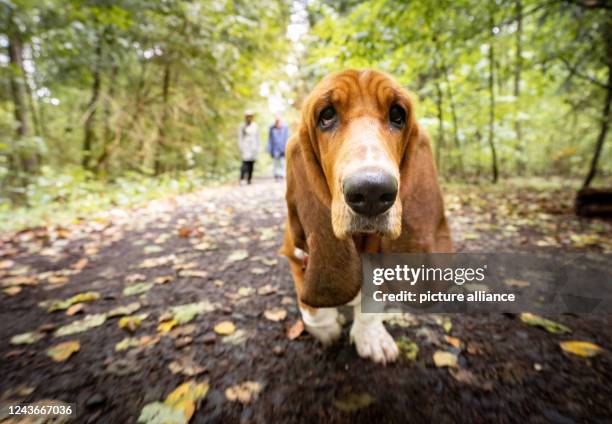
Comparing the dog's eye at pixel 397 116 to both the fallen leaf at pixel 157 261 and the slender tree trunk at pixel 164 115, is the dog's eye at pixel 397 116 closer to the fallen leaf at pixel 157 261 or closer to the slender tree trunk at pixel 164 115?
the fallen leaf at pixel 157 261

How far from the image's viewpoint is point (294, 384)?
4.82 ft

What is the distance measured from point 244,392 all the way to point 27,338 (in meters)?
1.49

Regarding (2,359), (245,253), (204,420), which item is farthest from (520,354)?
(2,359)

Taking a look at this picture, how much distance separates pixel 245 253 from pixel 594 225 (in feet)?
15.0

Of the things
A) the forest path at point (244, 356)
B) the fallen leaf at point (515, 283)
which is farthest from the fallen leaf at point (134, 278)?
the fallen leaf at point (515, 283)

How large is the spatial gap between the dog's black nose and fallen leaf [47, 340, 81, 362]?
183 cm

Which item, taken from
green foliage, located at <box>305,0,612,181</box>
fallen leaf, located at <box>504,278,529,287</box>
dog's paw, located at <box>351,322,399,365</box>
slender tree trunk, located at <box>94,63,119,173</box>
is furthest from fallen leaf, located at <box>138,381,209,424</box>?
slender tree trunk, located at <box>94,63,119,173</box>

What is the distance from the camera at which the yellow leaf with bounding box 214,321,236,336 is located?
1.92m

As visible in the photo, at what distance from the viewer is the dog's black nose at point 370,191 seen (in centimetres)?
101

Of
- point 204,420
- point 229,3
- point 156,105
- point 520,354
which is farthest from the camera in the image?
point 156,105

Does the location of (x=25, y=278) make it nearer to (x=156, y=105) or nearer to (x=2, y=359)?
(x=2, y=359)

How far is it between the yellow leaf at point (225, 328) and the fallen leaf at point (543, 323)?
1.91 m

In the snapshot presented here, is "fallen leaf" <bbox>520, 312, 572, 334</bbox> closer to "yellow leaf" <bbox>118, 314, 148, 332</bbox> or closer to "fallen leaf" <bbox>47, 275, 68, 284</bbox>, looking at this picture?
"yellow leaf" <bbox>118, 314, 148, 332</bbox>

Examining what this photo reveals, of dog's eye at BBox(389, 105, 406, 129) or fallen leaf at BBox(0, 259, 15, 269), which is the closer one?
dog's eye at BBox(389, 105, 406, 129)
